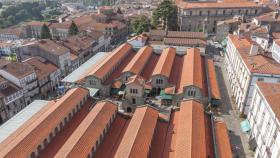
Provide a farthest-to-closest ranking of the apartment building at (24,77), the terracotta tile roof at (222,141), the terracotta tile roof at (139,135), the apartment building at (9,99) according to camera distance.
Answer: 1. the apartment building at (24,77)
2. the apartment building at (9,99)
3. the terracotta tile roof at (222,141)
4. the terracotta tile roof at (139,135)

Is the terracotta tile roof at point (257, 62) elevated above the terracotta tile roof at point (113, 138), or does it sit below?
above

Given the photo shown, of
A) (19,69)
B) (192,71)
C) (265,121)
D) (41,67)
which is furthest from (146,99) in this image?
(19,69)

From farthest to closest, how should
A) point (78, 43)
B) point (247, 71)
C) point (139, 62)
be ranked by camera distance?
point (78, 43), point (139, 62), point (247, 71)

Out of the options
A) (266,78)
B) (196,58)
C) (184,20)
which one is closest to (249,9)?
(184,20)

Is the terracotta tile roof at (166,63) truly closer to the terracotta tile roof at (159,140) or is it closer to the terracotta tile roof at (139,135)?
the terracotta tile roof at (139,135)

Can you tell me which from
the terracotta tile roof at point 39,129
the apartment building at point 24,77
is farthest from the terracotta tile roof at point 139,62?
the apartment building at point 24,77

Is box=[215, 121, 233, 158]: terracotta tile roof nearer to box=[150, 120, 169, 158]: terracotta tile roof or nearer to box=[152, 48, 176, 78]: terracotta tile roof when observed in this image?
box=[150, 120, 169, 158]: terracotta tile roof

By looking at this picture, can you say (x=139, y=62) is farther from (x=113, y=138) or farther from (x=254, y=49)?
(x=113, y=138)
